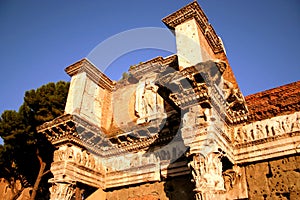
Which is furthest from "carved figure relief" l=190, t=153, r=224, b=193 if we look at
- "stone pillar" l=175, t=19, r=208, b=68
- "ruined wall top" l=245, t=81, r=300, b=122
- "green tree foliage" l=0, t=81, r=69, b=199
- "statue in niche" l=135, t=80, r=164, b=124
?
"green tree foliage" l=0, t=81, r=69, b=199

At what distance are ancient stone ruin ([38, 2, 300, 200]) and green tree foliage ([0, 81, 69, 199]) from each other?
14.7 feet

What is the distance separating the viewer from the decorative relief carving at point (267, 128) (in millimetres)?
5102

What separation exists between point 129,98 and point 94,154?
2.37 metres

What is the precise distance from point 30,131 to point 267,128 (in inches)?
411

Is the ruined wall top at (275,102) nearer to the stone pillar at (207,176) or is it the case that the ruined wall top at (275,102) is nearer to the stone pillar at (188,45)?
the stone pillar at (188,45)

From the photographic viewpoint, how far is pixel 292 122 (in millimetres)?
5102

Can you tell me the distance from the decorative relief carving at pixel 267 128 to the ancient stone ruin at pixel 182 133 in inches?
0.8

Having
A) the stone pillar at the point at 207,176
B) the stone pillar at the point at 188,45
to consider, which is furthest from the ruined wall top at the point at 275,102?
the stone pillar at the point at 207,176

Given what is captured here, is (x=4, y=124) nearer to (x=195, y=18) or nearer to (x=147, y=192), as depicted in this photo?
(x=147, y=192)

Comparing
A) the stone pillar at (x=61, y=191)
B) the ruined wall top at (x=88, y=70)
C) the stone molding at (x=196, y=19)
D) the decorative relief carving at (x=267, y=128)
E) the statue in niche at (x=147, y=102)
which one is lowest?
the stone pillar at (x=61, y=191)

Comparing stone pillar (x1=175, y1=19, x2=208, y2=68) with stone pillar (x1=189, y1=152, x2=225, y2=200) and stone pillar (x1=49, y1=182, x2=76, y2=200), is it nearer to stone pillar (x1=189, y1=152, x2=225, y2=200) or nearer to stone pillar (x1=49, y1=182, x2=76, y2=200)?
stone pillar (x1=189, y1=152, x2=225, y2=200)

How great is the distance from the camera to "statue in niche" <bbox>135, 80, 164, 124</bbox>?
7.55 metres

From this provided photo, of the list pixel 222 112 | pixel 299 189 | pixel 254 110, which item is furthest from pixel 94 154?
pixel 299 189

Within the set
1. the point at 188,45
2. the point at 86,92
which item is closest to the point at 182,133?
the point at 188,45
